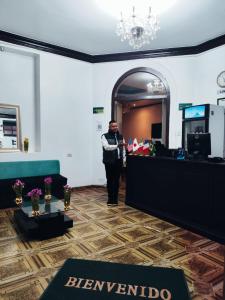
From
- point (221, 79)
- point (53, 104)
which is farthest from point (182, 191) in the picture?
point (53, 104)

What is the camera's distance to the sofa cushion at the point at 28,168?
4.74 metres

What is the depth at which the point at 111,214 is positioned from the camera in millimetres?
4016

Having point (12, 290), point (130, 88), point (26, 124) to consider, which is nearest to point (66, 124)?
point (26, 124)

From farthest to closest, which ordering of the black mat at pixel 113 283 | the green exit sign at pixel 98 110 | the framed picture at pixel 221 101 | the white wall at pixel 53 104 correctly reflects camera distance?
the green exit sign at pixel 98 110 < the white wall at pixel 53 104 < the framed picture at pixel 221 101 < the black mat at pixel 113 283

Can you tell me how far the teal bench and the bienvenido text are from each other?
4137 mm

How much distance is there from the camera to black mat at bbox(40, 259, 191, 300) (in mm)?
583

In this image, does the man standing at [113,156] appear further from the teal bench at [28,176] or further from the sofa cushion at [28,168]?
the sofa cushion at [28,168]

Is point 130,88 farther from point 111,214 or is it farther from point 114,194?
point 111,214

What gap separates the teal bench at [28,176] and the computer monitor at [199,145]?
271cm

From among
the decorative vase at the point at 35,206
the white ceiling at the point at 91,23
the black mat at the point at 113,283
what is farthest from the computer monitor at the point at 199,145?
the black mat at the point at 113,283

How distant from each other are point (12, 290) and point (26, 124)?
3.89 m

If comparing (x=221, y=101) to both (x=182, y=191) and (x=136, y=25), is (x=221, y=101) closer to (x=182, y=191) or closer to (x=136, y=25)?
(x=136, y=25)

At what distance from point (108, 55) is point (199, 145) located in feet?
12.0

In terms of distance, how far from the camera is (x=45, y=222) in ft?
9.82
